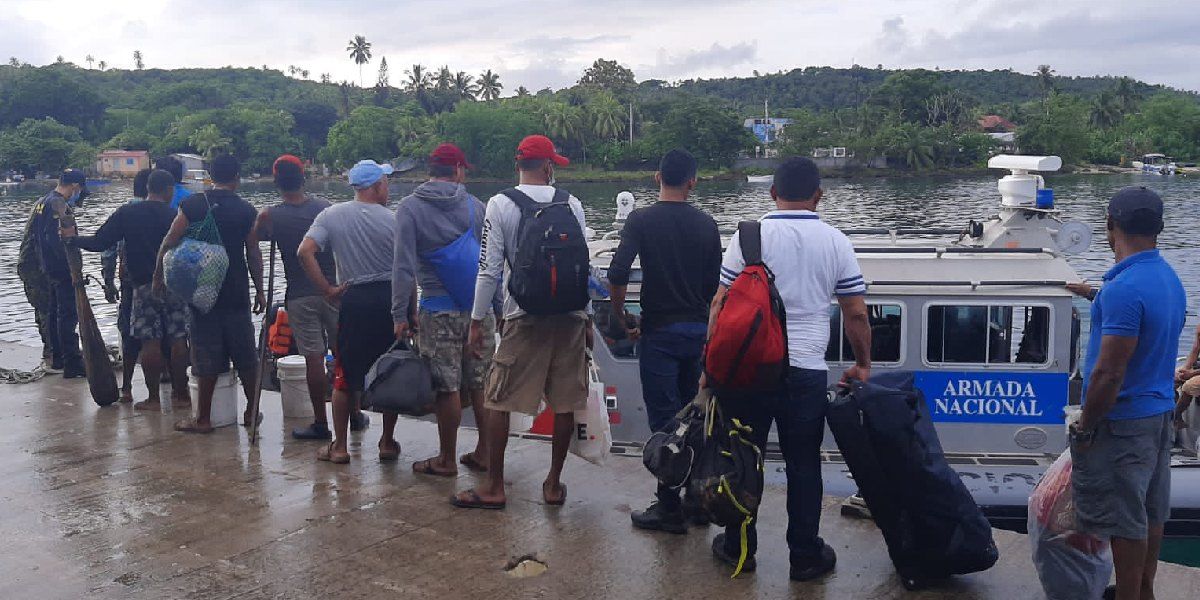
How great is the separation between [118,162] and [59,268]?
378 feet

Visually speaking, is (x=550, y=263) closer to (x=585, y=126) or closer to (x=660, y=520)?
(x=660, y=520)

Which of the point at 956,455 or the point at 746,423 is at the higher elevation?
the point at 746,423

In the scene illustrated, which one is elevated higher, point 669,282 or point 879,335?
point 669,282

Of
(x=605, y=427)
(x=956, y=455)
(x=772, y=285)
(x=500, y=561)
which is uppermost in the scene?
(x=772, y=285)

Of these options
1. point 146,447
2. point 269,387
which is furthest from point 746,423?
point 269,387

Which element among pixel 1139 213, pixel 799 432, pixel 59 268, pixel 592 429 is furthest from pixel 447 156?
pixel 59 268

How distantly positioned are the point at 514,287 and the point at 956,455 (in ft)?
17.5

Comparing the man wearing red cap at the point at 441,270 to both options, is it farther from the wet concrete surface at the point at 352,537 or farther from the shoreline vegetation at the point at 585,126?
the shoreline vegetation at the point at 585,126

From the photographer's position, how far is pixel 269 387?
9672 millimetres

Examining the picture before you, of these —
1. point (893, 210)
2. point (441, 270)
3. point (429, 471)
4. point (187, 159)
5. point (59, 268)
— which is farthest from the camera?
point (893, 210)

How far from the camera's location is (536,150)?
16.5 feet

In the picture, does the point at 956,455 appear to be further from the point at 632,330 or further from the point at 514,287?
the point at 514,287

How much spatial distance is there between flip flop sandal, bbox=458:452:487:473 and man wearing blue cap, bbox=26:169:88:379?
4.44 m

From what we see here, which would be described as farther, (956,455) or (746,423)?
(956,455)
